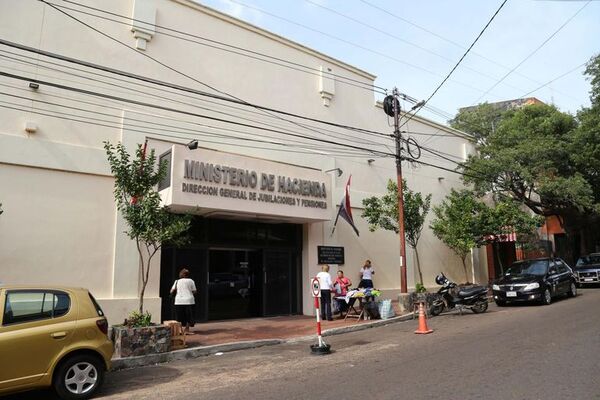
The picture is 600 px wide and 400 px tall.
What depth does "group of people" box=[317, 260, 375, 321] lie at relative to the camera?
14656 mm

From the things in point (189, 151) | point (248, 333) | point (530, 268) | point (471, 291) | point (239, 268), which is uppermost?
point (189, 151)

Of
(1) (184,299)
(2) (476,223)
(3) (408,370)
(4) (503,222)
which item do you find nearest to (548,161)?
(4) (503,222)

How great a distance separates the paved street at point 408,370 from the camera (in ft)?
20.9

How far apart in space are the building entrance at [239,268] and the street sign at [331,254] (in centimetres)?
75

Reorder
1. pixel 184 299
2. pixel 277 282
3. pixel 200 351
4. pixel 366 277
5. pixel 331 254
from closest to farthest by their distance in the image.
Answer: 1. pixel 200 351
2. pixel 184 299
3. pixel 277 282
4. pixel 366 277
5. pixel 331 254

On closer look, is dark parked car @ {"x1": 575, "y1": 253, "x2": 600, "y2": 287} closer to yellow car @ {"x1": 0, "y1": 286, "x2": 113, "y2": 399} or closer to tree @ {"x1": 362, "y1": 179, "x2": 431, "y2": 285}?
tree @ {"x1": 362, "y1": 179, "x2": 431, "y2": 285}

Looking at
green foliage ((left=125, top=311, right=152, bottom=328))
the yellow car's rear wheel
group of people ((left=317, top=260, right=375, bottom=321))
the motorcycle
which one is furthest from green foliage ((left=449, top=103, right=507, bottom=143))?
the yellow car's rear wheel

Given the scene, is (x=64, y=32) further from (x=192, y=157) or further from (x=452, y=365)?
(x=452, y=365)

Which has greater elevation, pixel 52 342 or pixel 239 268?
pixel 239 268

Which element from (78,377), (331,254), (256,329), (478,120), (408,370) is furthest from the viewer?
(478,120)

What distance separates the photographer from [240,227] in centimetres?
1611

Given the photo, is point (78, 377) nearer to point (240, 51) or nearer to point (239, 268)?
point (239, 268)

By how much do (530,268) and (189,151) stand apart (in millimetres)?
12427

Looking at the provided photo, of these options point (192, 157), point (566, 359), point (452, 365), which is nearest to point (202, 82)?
point (192, 157)
